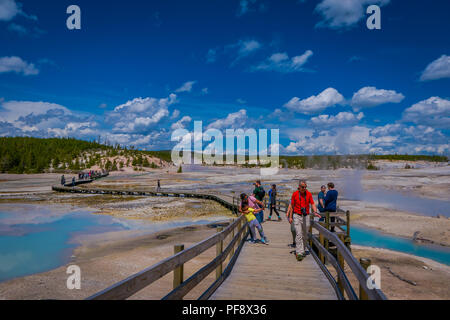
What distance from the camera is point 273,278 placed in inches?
234

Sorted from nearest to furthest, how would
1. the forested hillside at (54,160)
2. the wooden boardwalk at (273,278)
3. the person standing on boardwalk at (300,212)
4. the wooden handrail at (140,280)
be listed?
the wooden handrail at (140,280)
the wooden boardwalk at (273,278)
the person standing on boardwalk at (300,212)
the forested hillside at (54,160)

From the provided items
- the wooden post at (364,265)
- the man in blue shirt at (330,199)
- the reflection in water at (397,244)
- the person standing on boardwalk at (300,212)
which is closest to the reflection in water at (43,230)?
the person standing on boardwalk at (300,212)

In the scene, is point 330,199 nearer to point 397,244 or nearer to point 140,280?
point 397,244

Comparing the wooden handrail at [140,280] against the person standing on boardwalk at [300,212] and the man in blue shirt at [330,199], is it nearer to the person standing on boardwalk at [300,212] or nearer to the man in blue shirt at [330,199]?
the person standing on boardwalk at [300,212]

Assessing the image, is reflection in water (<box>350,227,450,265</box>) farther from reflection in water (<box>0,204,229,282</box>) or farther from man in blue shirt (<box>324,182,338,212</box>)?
reflection in water (<box>0,204,229,282</box>)

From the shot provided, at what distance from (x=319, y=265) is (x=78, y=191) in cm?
3957

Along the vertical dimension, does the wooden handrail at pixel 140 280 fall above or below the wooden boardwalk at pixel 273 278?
above

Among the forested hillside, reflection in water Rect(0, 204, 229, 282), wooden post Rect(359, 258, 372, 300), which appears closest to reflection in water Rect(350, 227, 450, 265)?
reflection in water Rect(0, 204, 229, 282)

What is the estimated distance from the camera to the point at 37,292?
8.50 m

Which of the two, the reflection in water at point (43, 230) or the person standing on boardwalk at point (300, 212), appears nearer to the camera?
the person standing on boardwalk at point (300, 212)

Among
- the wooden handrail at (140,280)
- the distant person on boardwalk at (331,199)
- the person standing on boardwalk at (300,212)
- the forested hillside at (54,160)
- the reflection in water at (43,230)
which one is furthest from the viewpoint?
the forested hillside at (54,160)

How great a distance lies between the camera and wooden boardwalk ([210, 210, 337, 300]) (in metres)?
5.03

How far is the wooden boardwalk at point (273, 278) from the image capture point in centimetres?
503

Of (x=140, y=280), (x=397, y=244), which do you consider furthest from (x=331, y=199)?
(x=140, y=280)
